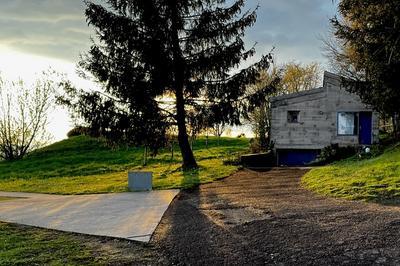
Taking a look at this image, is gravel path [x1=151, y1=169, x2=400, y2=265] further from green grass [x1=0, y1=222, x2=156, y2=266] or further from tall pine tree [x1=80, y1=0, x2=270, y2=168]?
tall pine tree [x1=80, y1=0, x2=270, y2=168]

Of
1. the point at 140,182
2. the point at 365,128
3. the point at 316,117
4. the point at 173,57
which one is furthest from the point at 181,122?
A: the point at 365,128

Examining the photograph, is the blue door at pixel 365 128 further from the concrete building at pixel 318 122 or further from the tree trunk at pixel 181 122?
the tree trunk at pixel 181 122

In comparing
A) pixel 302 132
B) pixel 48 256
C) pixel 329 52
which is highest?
pixel 329 52

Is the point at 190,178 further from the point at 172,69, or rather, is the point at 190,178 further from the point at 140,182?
the point at 172,69

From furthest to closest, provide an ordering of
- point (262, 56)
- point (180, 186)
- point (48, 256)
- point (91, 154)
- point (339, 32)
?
1. point (91, 154)
2. point (262, 56)
3. point (339, 32)
4. point (180, 186)
5. point (48, 256)

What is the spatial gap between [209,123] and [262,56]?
3.59 metres

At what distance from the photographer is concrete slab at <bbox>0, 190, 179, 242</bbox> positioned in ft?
25.5

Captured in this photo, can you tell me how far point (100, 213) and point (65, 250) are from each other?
330 centimetres

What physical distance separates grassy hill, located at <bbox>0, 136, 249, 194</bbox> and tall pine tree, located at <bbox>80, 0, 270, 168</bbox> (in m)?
2.70

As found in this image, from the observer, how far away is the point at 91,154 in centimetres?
3372

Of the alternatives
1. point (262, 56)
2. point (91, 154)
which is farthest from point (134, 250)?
point (91, 154)

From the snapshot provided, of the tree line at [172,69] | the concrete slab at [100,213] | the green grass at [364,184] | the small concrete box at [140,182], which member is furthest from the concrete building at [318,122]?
the concrete slab at [100,213]

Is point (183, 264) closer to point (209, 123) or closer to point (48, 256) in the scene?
point (48, 256)

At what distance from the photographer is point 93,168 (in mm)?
26891
